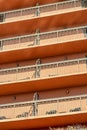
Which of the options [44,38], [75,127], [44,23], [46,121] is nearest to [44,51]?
[44,38]

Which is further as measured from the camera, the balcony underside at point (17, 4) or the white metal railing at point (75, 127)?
the balcony underside at point (17, 4)

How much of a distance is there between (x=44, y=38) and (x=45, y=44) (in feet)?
5.91

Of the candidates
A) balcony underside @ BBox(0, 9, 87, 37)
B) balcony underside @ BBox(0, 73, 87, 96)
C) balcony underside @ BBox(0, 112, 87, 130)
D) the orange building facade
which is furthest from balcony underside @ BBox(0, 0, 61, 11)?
balcony underside @ BBox(0, 112, 87, 130)

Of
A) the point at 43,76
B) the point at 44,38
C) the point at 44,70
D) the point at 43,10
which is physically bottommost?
the point at 43,76

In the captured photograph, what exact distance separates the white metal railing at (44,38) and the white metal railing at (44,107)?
4.56m

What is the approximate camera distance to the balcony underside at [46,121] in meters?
26.6

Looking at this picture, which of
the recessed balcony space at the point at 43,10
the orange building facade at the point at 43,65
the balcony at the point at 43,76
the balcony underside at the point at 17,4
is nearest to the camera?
the orange building facade at the point at 43,65

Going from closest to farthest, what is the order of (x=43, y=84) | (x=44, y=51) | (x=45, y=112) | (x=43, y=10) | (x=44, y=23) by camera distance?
1. (x=45, y=112)
2. (x=43, y=84)
3. (x=44, y=51)
4. (x=44, y=23)
5. (x=43, y=10)

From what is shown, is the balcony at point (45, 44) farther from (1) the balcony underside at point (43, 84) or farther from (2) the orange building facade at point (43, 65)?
(1) the balcony underside at point (43, 84)

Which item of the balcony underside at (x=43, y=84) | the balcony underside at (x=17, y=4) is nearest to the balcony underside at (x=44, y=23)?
the balcony underside at (x=17, y=4)

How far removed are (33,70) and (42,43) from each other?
2.27 meters

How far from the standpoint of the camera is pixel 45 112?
29484mm

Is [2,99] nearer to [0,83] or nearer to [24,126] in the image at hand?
[0,83]

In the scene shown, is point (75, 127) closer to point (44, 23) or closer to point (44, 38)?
point (44, 38)
